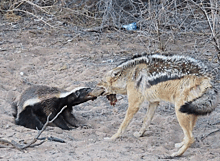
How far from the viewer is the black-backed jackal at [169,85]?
480 cm

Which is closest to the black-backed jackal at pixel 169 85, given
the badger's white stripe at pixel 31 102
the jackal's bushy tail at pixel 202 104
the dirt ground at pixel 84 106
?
the jackal's bushy tail at pixel 202 104

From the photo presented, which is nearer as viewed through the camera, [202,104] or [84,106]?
[202,104]

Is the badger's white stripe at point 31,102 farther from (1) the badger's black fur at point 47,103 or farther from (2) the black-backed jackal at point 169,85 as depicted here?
(2) the black-backed jackal at point 169,85

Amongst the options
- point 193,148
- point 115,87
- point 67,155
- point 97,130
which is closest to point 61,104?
point 97,130

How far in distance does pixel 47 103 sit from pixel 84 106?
954 millimetres

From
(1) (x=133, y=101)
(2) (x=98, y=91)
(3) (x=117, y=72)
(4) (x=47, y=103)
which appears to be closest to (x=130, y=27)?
(4) (x=47, y=103)

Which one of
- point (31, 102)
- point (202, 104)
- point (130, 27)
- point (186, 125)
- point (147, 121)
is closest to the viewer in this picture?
point (202, 104)

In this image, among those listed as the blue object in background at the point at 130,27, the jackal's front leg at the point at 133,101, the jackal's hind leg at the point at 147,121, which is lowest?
the jackal's hind leg at the point at 147,121

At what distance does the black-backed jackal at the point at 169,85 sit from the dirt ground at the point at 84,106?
347 millimetres

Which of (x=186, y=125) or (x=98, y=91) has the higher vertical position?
(x=98, y=91)

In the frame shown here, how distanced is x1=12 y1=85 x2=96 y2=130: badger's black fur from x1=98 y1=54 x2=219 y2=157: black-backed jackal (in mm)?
902

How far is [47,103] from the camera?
654cm

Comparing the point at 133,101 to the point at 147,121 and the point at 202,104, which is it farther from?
the point at 202,104

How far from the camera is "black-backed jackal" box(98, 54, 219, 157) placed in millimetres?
4797
